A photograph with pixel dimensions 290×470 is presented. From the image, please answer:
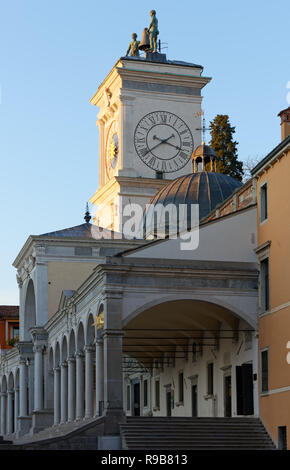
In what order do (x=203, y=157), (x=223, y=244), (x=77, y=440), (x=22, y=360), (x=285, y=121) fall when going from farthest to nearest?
(x=203, y=157)
(x=22, y=360)
(x=285, y=121)
(x=223, y=244)
(x=77, y=440)

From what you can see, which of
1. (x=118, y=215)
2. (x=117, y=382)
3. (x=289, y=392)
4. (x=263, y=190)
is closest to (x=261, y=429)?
(x=289, y=392)

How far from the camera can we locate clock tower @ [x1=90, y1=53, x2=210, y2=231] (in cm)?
7000

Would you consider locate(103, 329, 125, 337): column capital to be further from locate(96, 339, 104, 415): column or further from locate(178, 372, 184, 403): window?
locate(178, 372, 184, 403): window

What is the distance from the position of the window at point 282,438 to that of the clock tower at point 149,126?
38.0 m

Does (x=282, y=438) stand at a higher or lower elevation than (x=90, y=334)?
lower

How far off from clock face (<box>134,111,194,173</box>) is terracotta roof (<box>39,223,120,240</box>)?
1465 centimetres

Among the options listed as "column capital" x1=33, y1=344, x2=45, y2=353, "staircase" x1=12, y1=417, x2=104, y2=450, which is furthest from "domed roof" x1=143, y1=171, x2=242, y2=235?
"staircase" x1=12, y1=417, x2=104, y2=450

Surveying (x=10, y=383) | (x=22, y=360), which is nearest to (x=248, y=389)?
(x=22, y=360)

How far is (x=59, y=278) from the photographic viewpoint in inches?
2116

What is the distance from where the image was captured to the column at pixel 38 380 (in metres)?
52.1

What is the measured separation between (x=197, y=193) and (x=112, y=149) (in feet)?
59.3

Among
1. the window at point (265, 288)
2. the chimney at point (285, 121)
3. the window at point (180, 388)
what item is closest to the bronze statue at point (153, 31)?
the window at point (180, 388)

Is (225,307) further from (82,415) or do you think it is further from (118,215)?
(118,215)

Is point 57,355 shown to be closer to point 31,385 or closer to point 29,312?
point 31,385
